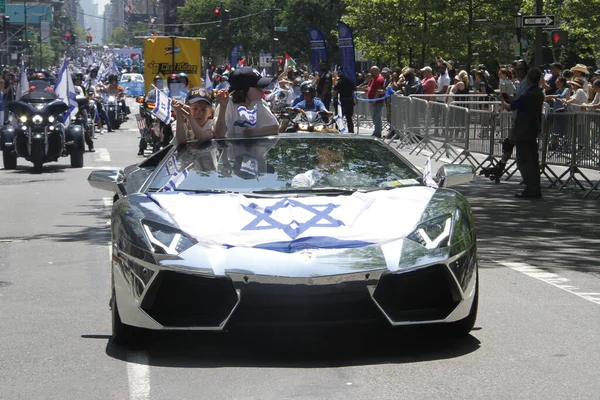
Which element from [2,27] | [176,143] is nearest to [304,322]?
[176,143]

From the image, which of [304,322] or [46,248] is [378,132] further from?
[304,322]

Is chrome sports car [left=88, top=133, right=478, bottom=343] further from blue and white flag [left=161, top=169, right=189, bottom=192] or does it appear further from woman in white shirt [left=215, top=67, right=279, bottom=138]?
woman in white shirt [left=215, top=67, right=279, bottom=138]

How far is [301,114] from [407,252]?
→ 38.0ft

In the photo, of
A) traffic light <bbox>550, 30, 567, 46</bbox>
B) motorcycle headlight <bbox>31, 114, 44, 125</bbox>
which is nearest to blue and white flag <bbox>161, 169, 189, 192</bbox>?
motorcycle headlight <bbox>31, 114, 44, 125</bbox>

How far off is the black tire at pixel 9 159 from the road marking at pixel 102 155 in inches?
78.3

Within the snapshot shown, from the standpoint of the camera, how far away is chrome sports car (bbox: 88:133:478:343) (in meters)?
6.14

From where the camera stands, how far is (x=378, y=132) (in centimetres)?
3103

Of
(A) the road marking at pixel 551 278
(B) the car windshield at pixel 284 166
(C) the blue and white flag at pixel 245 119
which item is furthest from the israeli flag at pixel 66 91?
(B) the car windshield at pixel 284 166

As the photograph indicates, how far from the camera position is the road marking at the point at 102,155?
2438cm

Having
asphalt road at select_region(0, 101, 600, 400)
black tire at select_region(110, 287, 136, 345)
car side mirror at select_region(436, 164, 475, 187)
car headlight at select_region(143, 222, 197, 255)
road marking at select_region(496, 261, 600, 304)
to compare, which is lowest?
road marking at select_region(496, 261, 600, 304)

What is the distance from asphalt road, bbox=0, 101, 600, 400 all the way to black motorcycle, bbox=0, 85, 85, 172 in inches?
436

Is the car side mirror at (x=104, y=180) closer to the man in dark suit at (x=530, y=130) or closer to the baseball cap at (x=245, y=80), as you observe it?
the baseball cap at (x=245, y=80)

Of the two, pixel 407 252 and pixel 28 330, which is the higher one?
pixel 407 252

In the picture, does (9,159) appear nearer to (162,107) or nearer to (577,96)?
(577,96)
